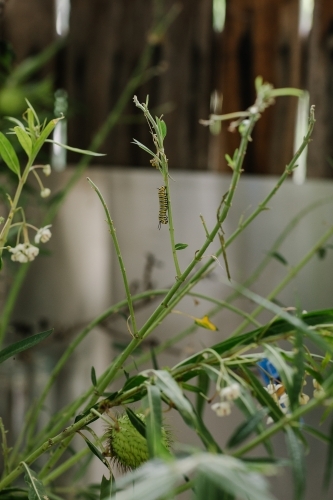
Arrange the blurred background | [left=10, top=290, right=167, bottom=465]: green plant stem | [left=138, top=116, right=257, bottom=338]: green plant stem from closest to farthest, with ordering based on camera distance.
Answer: [left=138, top=116, right=257, bottom=338]: green plant stem
[left=10, top=290, right=167, bottom=465]: green plant stem
the blurred background

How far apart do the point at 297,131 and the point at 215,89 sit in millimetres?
152

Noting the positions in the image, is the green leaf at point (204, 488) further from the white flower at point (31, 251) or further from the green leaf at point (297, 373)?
the white flower at point (31, 251)

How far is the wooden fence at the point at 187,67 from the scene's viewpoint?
88cm

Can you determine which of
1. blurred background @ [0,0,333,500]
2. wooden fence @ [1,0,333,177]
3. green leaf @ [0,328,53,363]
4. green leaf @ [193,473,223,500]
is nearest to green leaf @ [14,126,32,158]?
green leaf @ [0,328,53,363]

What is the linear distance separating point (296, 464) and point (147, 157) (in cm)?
70

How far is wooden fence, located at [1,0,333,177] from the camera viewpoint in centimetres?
88

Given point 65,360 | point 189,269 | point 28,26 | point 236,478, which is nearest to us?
point 236,478

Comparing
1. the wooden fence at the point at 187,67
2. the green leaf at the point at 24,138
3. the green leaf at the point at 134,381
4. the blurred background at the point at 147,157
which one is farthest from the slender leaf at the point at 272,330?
the wooden fence at the point at 187,67

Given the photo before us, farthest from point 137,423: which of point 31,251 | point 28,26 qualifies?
point 28,26

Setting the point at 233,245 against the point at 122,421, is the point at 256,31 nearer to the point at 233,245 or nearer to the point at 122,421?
the point at 233,245

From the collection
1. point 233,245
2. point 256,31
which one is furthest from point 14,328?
point 256,31

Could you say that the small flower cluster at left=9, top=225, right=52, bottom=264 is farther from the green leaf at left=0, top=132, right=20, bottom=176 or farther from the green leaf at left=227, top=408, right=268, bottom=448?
the green leaf at left=227, top=408, right=268, bottom=448

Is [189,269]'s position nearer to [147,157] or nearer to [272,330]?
[272,330]

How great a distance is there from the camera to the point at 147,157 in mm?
900
